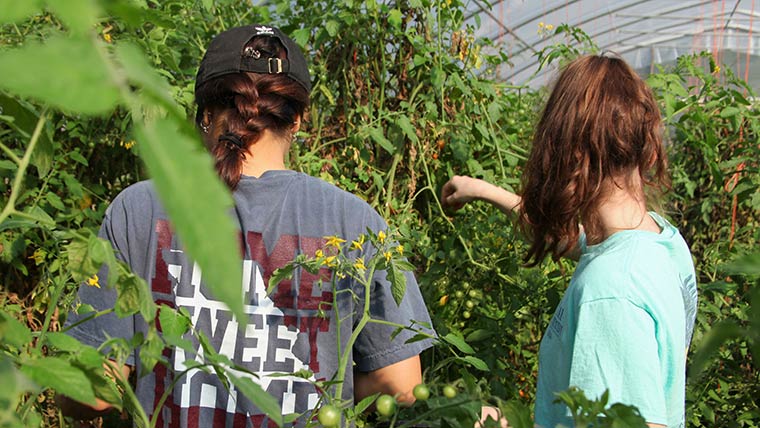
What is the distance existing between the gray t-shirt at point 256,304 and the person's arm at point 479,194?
52cm

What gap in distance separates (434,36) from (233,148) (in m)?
1.24

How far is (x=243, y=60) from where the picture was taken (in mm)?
1311

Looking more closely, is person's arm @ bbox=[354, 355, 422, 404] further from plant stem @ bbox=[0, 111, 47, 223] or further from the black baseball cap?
plant stem @ bbox=[0, 111, 47, 223]

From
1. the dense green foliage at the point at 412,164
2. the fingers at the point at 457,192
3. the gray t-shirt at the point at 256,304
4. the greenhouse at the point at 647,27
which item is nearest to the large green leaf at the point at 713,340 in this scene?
the gray t-shirt at the point at 256,304

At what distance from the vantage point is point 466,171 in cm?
230

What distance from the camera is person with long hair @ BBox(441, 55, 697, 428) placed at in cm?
108

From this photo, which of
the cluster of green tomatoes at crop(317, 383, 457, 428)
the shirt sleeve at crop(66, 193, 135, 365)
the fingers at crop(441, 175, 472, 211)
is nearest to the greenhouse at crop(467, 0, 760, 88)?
the fingers at crop(441, 175, 472, 211)

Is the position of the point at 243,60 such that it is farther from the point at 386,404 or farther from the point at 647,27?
the point at 647,27

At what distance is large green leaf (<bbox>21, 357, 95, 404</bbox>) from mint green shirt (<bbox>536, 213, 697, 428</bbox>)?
0.81 m

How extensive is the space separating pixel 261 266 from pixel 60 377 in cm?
82

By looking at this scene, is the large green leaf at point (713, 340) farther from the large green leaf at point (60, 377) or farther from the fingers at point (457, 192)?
the fingers at point (457, 192)

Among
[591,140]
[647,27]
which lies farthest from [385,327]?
[647,27]

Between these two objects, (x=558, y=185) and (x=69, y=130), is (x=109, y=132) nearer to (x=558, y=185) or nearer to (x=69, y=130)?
(x=69, y=130)

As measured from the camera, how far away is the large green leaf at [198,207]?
22 cm
